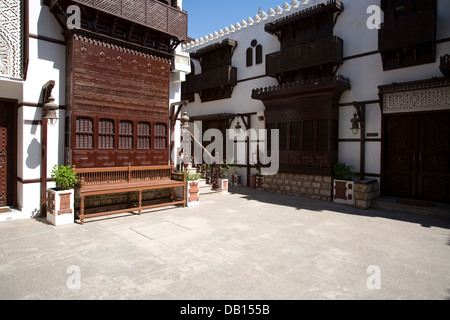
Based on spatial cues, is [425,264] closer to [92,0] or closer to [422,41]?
[422,41]

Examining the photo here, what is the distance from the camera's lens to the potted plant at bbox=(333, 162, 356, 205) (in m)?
9.47

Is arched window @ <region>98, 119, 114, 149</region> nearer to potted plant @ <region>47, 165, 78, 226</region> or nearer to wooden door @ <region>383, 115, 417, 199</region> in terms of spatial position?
potted plant @ <region>47, 165, 78, 226</region>

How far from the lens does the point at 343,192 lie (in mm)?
9664

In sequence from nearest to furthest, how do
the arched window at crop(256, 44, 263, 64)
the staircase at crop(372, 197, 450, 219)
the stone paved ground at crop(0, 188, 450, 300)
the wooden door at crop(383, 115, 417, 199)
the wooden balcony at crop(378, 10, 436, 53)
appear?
the stone paved ground at crop(0, 188, 450, 300)
the staircase at crop(372, 197, 450, 219)
the wooden balcony at crop(378, 10, 436, 53)
the wooden door at crop(383, 115, 417, 199)
the arched window at crop(256, 44, 263, 64)

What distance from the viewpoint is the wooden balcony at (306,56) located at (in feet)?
33.1

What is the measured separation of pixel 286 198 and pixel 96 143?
6560mm

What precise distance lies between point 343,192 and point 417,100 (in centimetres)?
350

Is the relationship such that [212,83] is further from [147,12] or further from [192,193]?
[192,193]

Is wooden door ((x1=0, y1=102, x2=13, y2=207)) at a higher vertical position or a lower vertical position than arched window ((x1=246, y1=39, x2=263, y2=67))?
lower

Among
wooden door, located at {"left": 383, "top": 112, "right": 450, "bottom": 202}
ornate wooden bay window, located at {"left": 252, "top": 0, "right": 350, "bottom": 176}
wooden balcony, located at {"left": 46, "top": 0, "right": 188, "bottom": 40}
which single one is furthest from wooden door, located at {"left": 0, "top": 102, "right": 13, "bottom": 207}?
wooden door, located at {"left": 383, "top": 112, "right": 450, "bottom": 202}

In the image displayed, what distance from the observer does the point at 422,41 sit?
8172mm

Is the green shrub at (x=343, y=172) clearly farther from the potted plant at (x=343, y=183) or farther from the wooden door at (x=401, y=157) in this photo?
the wooden door at (x=401, y=157)

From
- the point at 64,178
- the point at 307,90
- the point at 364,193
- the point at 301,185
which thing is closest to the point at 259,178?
the point at 301,185
